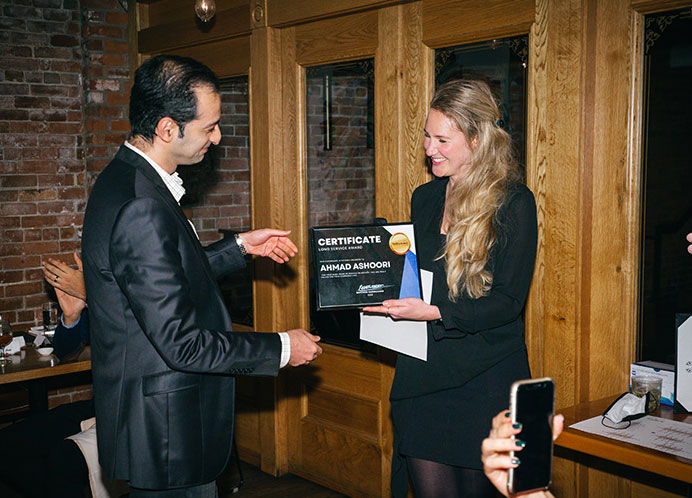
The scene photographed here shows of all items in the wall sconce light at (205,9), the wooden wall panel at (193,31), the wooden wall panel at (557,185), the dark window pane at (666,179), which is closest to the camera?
the dark window pane at (666,179)

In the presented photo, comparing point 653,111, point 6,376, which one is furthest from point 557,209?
point 6,376

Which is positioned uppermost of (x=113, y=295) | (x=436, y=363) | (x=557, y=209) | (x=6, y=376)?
(x=557, y=209)

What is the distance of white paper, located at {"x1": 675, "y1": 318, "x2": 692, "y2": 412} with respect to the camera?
7.46 ft

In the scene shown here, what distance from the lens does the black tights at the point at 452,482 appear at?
215 cm

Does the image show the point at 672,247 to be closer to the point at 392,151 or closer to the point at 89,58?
the point at 392,151

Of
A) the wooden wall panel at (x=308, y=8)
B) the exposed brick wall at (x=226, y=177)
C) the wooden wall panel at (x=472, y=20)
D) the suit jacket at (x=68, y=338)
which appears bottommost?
the suit jacket at (x=68, y=338)

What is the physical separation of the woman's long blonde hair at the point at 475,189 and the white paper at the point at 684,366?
26.3 inches

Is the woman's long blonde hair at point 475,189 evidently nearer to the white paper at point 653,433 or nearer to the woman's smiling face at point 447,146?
the woman's smiling face at point 447,146

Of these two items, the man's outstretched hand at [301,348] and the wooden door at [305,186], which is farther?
the wooden door at [305,186]

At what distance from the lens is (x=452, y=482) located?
2.16 m

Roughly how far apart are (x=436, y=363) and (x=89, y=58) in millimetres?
3259

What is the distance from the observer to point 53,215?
4316 millimetres

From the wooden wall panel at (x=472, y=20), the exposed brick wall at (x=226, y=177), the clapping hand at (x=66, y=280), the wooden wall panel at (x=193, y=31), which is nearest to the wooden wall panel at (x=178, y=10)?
the wooden wall panel at (x=193, y=31)

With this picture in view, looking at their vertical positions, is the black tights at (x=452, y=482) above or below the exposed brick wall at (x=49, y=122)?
below
